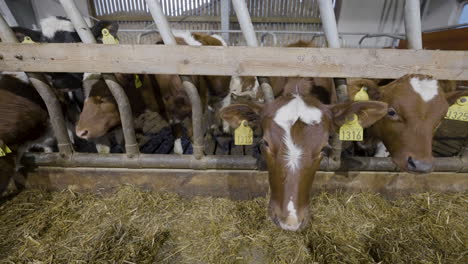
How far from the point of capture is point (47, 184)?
7.84 ft

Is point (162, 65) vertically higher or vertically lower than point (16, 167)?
higher

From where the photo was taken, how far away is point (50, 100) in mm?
2092

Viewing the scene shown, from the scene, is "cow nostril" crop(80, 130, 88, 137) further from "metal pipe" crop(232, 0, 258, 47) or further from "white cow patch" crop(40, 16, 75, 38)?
"metal pipe" crop(232, 0, 258, 47)

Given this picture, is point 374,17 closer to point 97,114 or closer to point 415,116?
point 415,116

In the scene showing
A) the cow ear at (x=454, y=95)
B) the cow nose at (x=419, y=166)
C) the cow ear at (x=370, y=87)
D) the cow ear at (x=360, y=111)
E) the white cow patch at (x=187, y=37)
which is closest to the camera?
the cow ear at (x=360, y=111)

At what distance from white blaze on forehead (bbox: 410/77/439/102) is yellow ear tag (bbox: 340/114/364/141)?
0.66m

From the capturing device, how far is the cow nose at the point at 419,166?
6.06 ft

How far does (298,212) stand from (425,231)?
143 centimetres

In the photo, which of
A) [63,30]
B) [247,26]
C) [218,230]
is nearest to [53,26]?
[63,30]

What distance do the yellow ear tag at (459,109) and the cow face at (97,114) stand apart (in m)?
3.32

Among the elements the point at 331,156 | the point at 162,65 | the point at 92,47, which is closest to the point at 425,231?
the point at 331,156

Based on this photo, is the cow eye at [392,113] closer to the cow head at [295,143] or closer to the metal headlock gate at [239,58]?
the metal headlock gate at [239,58]

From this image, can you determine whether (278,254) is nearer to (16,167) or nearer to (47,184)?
(47,184)

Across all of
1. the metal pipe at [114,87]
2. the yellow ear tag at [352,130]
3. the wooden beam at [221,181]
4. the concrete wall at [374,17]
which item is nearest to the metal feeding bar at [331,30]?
the yellow ear tag at [352,130]
